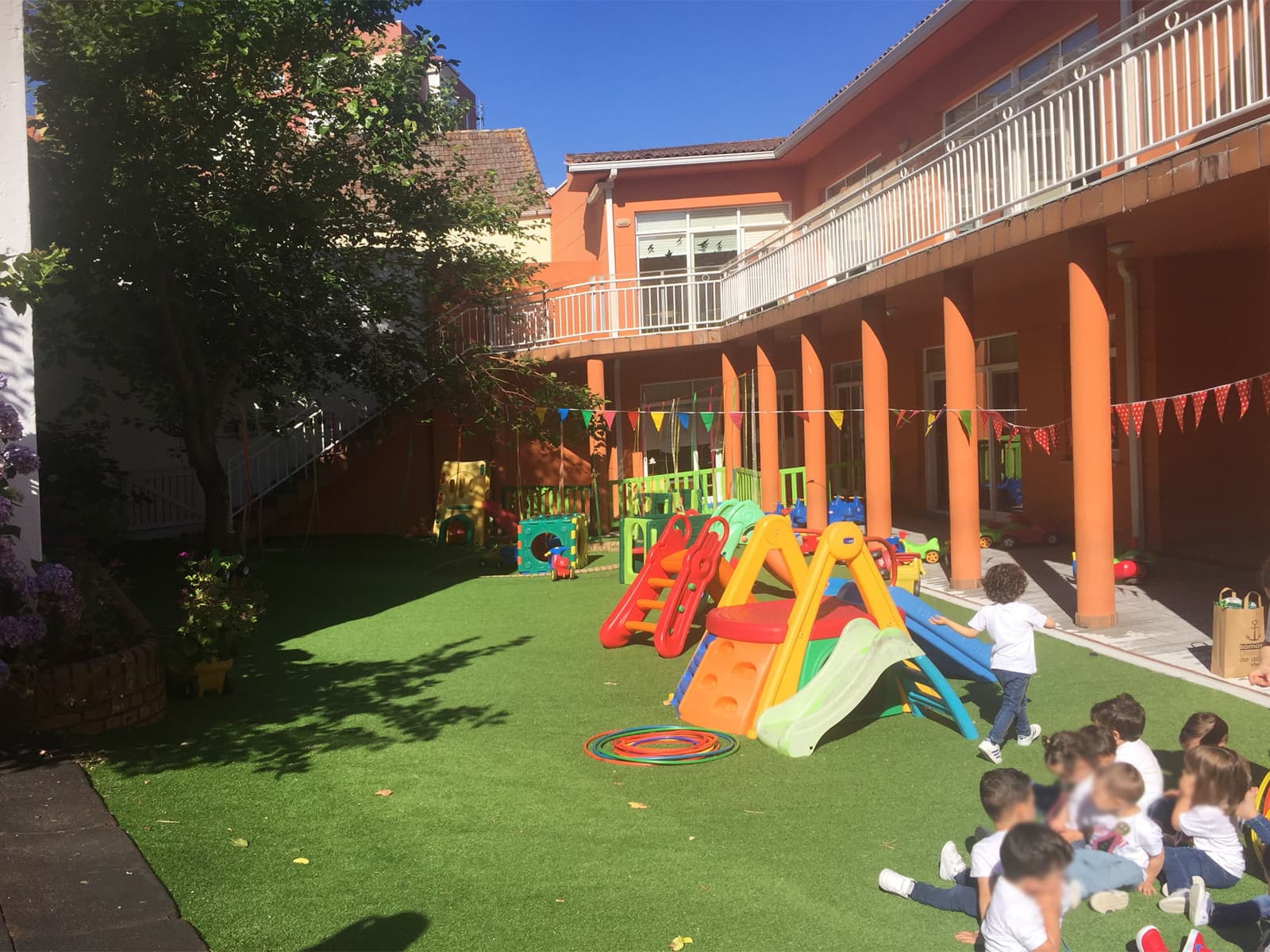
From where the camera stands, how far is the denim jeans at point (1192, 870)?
173 inches

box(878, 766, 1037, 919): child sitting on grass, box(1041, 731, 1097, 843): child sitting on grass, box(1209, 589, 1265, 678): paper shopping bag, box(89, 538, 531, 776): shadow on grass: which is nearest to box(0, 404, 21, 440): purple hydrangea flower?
box(89, 538, 531, 776): shadow on grass

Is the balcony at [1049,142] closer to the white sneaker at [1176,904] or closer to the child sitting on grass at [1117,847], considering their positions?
the child sitting on grass at [1117,847]

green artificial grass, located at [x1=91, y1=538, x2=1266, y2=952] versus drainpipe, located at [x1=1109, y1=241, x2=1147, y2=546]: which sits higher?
drainpipe, located at [x1=1109, y1=241, x2=1147, y2=546]

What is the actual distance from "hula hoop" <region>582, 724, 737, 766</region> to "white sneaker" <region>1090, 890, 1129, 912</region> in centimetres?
259

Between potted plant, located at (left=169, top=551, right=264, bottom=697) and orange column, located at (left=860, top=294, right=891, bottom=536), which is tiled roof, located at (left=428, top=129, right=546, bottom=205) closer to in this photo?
orange column, located at (left=860, top=294, right=891, bottom=536)

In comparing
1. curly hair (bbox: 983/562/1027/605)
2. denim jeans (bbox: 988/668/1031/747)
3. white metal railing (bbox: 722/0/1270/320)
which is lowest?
denim jeans (bbox: 988/668/1031/747)

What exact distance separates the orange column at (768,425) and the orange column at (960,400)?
586 centimetres

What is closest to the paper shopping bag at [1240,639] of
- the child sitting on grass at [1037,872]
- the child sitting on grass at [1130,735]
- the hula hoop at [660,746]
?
the child sitting on grass at [1130,735]

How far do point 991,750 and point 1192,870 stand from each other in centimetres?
186

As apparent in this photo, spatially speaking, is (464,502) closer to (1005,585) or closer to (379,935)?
(1005,585)

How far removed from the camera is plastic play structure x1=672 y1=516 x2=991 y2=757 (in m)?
6.70

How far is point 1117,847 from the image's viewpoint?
4305mm

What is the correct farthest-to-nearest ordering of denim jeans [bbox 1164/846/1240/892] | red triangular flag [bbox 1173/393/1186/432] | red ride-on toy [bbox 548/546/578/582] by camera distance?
red ride-on toy [bbox 548/546/578/582] < red triangular flag [bbox 1173/393/1186/432] < denim jeans [bbox 1164/846/1240/892]

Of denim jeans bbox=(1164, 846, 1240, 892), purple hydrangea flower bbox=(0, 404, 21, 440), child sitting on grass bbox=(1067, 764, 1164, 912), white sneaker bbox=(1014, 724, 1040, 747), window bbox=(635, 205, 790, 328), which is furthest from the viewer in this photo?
window bbox=(635, 205, 790, 328)
